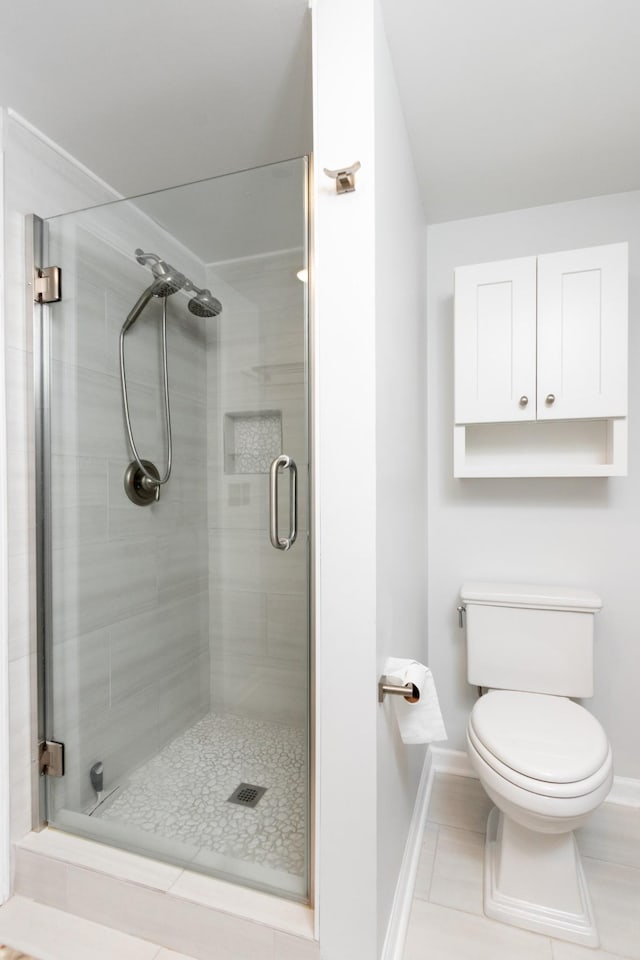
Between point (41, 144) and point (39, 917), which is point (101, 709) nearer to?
point (39, 917)

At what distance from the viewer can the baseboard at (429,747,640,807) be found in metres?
1.93

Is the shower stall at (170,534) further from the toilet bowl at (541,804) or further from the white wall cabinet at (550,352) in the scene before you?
the white wall cabinet at (550,352)

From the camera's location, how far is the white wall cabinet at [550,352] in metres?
1.76

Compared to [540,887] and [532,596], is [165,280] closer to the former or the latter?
[532,596]

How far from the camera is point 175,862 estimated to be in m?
1.39

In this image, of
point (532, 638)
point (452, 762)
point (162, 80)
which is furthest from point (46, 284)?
point (452, 762)

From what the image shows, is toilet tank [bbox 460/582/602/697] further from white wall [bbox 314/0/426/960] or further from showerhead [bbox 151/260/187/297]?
showerhead [bbox 151/260/187/297]

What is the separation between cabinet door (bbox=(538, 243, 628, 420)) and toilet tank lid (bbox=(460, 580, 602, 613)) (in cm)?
66

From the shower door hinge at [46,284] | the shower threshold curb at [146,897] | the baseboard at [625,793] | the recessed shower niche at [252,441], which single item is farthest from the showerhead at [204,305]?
the baseboard at [625,793]

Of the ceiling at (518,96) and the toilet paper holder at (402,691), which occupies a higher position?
the ceiling at (518,96)

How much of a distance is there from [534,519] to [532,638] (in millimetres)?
473

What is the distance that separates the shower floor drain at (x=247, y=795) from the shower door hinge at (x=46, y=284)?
62.2 inches

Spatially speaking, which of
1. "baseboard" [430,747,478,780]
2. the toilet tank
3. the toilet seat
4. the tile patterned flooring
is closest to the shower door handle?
the toilet seat

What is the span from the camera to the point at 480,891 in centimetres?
151
